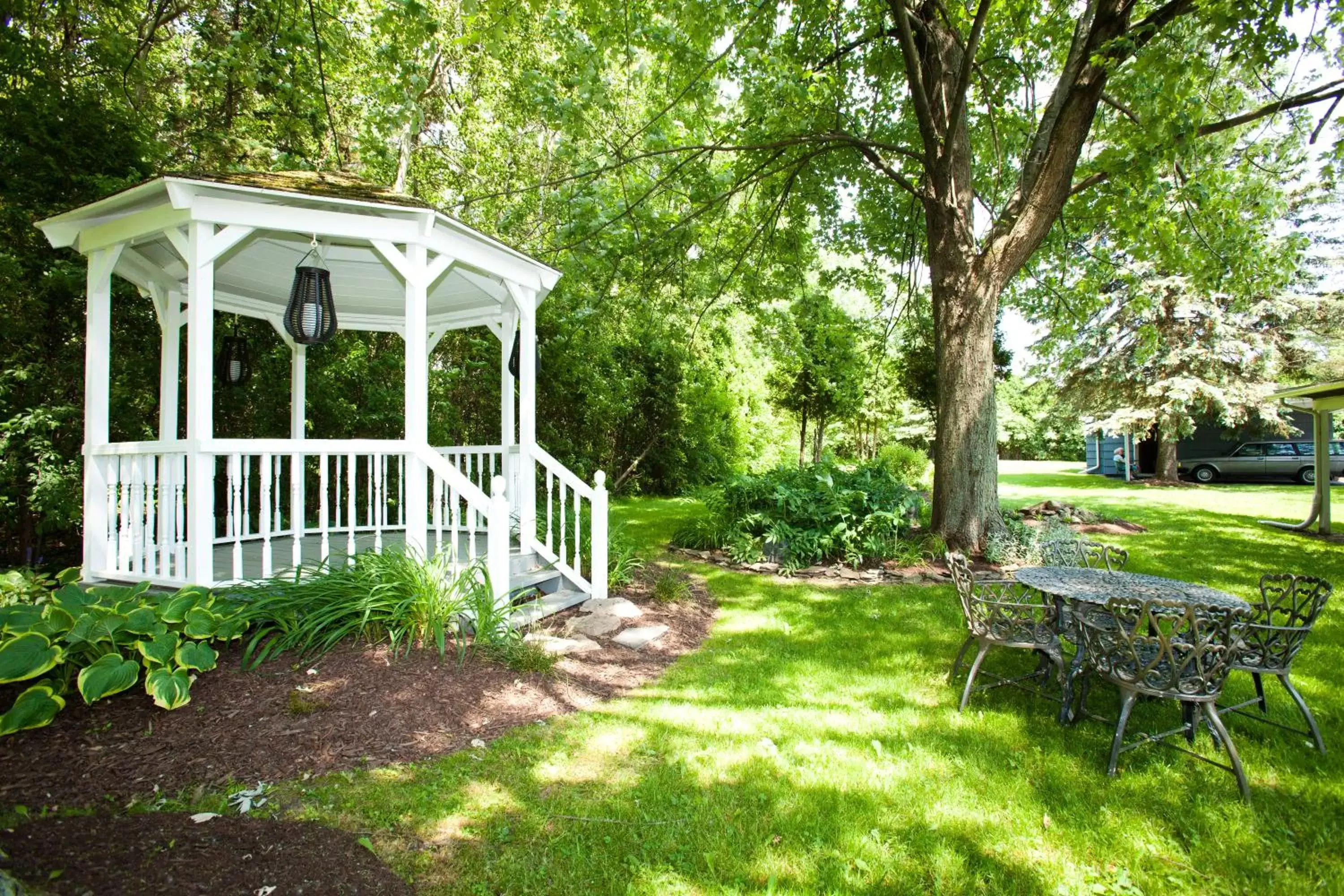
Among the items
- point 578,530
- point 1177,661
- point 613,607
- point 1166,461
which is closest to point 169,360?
point 578,530

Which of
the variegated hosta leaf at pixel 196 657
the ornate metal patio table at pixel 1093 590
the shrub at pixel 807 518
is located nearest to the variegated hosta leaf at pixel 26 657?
the variegated hosta leaf at pixel 196 657

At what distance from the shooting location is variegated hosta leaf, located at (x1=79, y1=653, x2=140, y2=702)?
2.77m

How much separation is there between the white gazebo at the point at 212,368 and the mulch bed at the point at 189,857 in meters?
1.90

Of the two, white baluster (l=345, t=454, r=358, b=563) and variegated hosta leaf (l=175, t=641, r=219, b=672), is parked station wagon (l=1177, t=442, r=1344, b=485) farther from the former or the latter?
variegated hosta leaf (l=175, t=641, r=219, b=672)

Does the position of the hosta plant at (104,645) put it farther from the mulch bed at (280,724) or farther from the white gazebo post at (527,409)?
the white gazebo post at (527,409)

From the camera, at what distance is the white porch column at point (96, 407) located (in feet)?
15.3

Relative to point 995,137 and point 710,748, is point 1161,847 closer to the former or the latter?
point 710,748

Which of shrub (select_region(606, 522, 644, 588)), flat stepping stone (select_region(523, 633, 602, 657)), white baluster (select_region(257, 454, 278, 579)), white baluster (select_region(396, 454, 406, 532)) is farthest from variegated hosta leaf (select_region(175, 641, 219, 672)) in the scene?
white baluster (select_region(396, 454, 406, 532))

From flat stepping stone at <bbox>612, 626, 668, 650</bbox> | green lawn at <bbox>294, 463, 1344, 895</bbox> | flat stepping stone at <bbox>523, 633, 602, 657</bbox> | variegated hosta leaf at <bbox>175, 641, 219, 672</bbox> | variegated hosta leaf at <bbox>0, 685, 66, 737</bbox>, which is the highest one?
variegated hosta leaf at <bbox>175, 641, 219, 672</bbox>

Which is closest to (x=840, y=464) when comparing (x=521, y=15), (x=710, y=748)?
(x=521, y=15)

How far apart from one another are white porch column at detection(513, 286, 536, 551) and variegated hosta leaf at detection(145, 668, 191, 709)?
2791 mm

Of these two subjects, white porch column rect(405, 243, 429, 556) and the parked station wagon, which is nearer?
white porch column rect(405, 243, 429, 556)

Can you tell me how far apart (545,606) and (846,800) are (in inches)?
113

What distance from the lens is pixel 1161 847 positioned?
2.41 m
